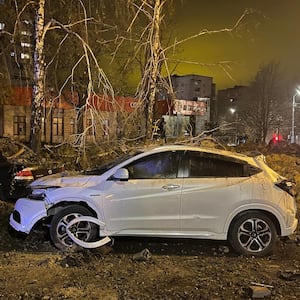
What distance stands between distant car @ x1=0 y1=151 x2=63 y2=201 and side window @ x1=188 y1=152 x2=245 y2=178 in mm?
4045

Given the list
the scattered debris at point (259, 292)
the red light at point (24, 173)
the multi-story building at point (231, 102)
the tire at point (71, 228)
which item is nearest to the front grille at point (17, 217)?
the tire at point (71, 228)

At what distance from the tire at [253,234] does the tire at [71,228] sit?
2065 millimetres

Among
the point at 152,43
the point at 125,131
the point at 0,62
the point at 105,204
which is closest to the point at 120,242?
the point at 105,204

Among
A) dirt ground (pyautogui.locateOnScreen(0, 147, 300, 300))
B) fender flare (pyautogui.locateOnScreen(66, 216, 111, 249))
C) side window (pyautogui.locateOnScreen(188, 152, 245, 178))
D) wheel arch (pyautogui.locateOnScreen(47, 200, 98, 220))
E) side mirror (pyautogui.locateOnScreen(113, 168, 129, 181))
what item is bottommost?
dirt ground (pyautogui.locateOnScreen(0, 147, 300, 300))

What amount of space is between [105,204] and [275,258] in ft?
8.57

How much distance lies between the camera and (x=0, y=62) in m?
19.8

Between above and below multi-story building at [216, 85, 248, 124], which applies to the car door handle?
below

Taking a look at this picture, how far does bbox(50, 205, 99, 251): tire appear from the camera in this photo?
6.65 metres

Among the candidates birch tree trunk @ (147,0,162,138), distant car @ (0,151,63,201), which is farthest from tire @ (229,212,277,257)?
birch tree trunk @ (147,0,162,138)

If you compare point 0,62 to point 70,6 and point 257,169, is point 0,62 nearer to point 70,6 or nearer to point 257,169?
point 70,6

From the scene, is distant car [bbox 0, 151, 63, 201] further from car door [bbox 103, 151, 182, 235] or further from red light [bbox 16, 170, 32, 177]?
car door [bbox 103, 151, 182, 235]

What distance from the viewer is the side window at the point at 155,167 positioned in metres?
6.78

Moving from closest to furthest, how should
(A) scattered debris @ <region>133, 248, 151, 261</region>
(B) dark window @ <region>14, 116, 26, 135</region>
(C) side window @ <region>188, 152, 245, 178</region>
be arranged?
(A) scattered debris @ <region>133, 248, 151, 261</region> < (C) side window @ <region>188, 152, 245, 178</region> < (B) dark window @ <region>14, 116, 26, 135</region>

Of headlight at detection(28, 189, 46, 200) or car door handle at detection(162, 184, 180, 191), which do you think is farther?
headlight at detection(28, 189, 46, 200)
